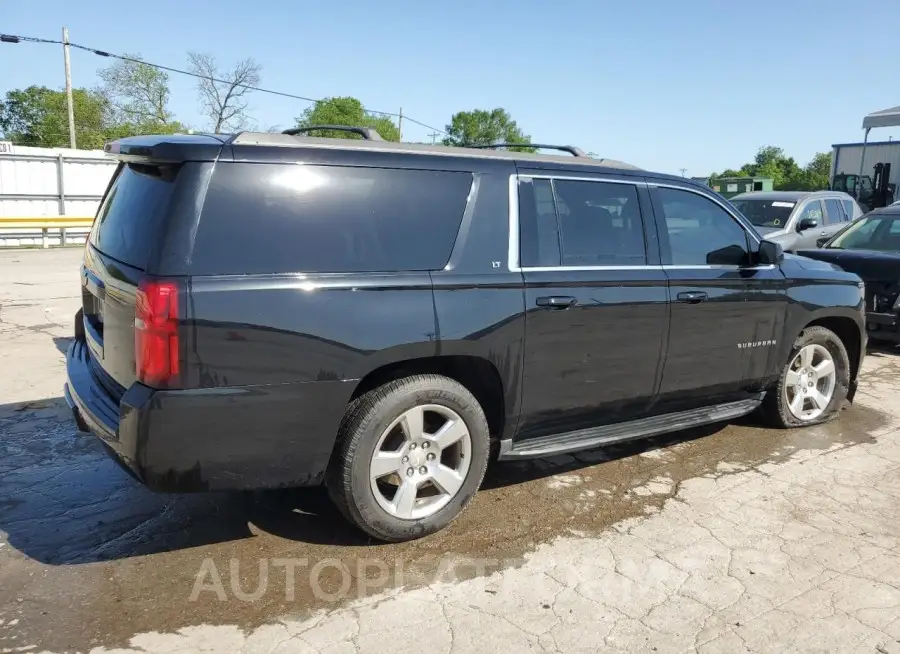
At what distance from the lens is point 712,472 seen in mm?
4668

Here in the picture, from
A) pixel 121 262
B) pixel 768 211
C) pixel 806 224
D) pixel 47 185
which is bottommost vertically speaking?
pixel 121 262

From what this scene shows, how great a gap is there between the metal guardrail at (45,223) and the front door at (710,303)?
18595 mm

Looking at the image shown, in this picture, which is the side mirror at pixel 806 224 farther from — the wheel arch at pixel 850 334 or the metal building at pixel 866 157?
the metal building at pixel 866 157

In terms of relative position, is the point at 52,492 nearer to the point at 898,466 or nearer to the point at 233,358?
the point at 233,358

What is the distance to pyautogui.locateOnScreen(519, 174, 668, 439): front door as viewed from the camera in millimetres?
3871

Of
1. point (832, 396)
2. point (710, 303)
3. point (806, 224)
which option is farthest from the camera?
point (806, 224)

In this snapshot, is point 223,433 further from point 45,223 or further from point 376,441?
point 45,223

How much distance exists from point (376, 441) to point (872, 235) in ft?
26.1

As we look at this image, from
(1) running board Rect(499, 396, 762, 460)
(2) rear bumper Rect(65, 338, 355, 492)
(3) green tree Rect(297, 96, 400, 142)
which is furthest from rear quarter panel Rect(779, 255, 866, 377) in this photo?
(3) green tree Rect(297, 96, 400, 142)

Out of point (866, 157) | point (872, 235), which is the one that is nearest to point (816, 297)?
point (872, 235)

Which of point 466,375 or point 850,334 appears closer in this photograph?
point 466,375

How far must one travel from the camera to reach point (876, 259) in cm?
794

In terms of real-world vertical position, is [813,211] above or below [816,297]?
above

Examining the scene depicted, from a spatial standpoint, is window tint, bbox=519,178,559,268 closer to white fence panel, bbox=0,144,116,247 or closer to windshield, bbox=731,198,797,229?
windshield, bbox=731,198,797,229
